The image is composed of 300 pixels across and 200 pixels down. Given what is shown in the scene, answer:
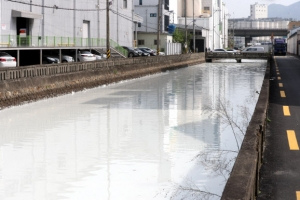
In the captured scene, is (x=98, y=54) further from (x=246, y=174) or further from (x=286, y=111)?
(x=246, y=174)

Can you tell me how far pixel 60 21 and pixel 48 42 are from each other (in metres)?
7.23

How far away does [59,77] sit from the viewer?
96.1ft

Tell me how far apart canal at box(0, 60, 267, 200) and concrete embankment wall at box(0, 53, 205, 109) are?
2.09 feet

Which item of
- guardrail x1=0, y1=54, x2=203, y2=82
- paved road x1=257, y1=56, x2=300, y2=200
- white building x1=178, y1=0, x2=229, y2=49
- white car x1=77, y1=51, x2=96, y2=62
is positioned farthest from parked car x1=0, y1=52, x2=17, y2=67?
white building x1=178, y1=0, x2=229, y2=49

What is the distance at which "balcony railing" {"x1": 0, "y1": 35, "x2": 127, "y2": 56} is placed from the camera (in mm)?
42750

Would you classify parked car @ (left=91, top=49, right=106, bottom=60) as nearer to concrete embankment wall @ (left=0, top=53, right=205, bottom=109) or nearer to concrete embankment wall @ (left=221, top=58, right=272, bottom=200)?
concrete embankment wall @ (left=0, top=53, right=205, bottom=109)

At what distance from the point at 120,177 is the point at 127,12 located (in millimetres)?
67480

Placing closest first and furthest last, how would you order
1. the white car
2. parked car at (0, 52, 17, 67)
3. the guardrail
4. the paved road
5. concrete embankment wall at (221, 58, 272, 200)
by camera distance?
concrete embankment wall at (221, 58, 272, 200) → the paved road → the guardrail → parked car at (0, 52, 17, 67) → the white car

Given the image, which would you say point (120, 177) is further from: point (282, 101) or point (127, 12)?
point (127, 12)

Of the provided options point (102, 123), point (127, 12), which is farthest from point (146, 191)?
point (127, 12)

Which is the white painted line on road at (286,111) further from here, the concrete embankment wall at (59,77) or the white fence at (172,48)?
the white fence at (172,48)

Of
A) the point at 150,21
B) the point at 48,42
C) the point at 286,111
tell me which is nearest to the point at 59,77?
the point at 286,111

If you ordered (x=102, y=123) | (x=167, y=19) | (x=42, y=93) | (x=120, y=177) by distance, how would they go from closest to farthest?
(x=120, y=177)
(x=102, y=123)
(x=42, y=93)
(x=167, y=19)

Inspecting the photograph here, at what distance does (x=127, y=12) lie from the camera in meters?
77.9
